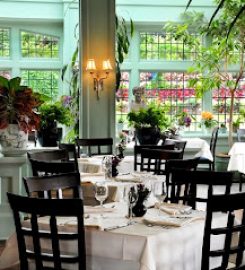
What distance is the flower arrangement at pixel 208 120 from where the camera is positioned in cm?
1167

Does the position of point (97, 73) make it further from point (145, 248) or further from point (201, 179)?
point (145, 248)

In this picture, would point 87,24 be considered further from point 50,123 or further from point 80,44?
point 50,123

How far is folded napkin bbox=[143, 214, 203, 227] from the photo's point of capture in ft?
10.9

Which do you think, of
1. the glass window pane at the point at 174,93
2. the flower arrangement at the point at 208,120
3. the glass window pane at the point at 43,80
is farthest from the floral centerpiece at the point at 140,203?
the glass window pane at the point at 174,93

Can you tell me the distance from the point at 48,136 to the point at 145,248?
4.86 metres

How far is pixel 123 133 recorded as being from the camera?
7.78 meters

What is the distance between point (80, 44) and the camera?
8.41 m

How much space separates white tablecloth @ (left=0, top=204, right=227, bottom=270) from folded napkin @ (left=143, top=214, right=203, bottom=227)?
43mm

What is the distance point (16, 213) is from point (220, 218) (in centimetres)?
132

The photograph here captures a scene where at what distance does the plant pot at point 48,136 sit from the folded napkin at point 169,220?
4346mm

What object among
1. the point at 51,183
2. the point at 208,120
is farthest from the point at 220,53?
the point at 51,183

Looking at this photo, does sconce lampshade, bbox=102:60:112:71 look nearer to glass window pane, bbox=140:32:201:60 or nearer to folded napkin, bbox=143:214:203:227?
glass window pane, bbox=140:32:201:60

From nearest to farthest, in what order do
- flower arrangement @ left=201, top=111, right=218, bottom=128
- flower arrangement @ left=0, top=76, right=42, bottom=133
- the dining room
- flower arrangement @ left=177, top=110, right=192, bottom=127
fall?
the dining room
flower arrangement @ left=0, top=76, right=42, bottom=133
flower arrangement @ left=177, top=110, right=192, bottom=127
flower arrangement @ left=201, top=111, right=218, bottom=128


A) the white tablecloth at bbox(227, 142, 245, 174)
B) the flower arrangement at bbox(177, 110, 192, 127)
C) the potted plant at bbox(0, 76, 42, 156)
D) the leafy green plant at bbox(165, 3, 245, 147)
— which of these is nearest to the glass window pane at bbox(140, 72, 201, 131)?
the leafy green plant at bbox(165, 3, 245, 147)
